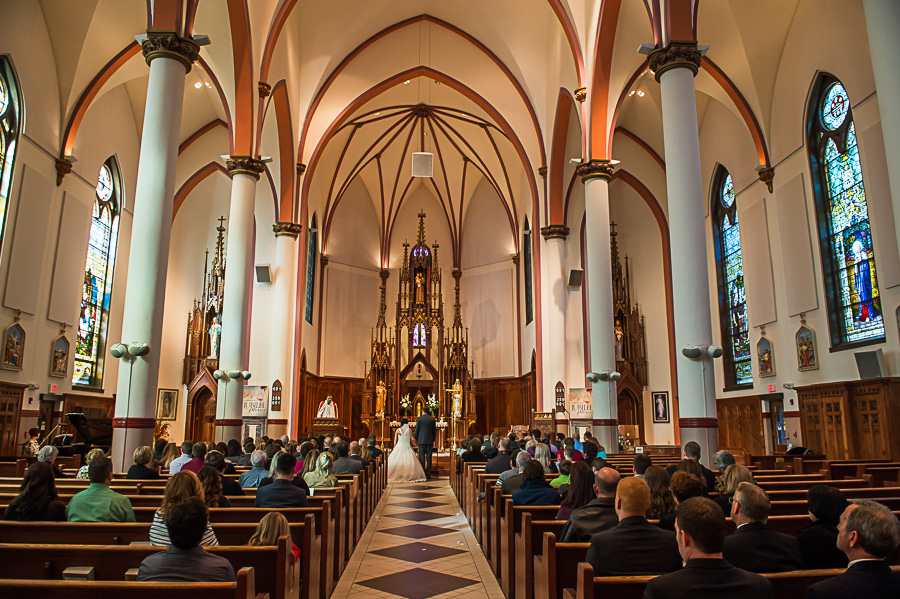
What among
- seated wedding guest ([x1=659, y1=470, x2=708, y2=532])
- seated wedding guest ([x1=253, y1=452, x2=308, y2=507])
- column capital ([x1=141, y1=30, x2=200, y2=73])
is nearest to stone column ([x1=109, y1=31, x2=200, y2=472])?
column capital ([x1=141, y1=30, x2=200, y2=73])

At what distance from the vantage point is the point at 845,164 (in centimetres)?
1385

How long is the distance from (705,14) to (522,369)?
14216mm

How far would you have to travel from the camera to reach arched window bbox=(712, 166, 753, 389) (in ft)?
59.8

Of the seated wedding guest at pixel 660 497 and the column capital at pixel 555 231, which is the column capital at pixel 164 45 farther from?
the column capital at pixel 555 231

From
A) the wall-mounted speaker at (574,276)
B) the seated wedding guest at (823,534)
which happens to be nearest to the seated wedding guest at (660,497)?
the seated wedding guest at (823,534)

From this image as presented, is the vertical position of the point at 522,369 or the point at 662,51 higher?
the point at 662,51

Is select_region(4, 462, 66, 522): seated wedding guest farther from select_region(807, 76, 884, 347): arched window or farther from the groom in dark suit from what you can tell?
select_region(807, 76, 884, 347): arched window

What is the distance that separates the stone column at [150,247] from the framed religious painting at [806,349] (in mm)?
13621

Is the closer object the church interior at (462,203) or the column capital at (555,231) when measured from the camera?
the church interior at (462,203)

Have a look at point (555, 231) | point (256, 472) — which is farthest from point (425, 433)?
point (256, 472)

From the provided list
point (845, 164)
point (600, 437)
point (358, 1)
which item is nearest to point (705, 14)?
point (845, 164)

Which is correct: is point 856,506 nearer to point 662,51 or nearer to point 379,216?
point 662,51

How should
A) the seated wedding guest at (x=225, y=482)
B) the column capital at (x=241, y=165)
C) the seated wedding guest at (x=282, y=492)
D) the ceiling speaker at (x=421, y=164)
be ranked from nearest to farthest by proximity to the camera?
the seated wedding guest at (x=282, y=492) < the seated wedding guest at (x=225, y=482) < the column capital at (x=241, y=165) < the ceiling speaker at (x=421, y=164)

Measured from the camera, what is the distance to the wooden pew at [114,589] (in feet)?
8.13
